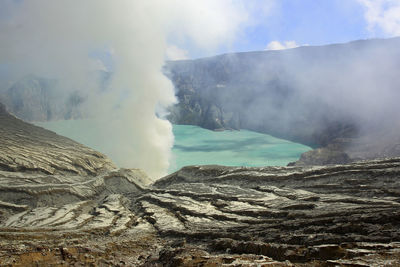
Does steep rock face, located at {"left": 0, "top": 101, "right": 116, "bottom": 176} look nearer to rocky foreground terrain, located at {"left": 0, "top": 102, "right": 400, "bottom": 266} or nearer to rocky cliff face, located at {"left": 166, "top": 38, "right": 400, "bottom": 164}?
rocky foreground terrain, located at {"left": 0, "top": 102, "right": 400, "bottom": 266}

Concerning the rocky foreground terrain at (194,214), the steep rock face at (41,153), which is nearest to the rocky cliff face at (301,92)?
Result: the rocky foreground terrain at (194,214)

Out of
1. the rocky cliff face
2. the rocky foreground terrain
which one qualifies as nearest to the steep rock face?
the rocky foreground terrain

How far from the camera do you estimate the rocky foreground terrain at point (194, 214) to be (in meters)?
8.54

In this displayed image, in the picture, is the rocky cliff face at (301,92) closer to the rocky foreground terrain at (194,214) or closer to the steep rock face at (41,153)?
the rocky foreground terrain at (194,214)

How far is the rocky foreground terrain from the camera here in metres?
8.54

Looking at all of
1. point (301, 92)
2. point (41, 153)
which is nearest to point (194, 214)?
point (41, 153)

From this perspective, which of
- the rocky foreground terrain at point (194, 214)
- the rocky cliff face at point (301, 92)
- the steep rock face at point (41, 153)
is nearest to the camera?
the rocky foreground terrain at point (194, 214)

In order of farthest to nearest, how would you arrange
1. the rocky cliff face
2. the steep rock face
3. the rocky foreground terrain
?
1. the rocky cliff face
2. the steep rock face
3. the rocky foreground terrain

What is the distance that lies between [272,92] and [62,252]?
2893 inches

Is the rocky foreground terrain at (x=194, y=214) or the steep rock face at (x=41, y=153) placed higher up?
the steep rock face at (x=41, y=153)

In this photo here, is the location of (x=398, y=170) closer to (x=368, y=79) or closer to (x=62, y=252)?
(x=62, y=252)

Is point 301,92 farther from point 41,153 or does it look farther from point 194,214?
point 194,214

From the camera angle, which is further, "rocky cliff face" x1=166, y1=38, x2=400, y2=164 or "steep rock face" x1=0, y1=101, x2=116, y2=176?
"rocky cliff face" x1=166, y1=38, x2=400, y2=164

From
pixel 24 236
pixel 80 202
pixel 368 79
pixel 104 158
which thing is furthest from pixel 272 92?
pixel 24 236
